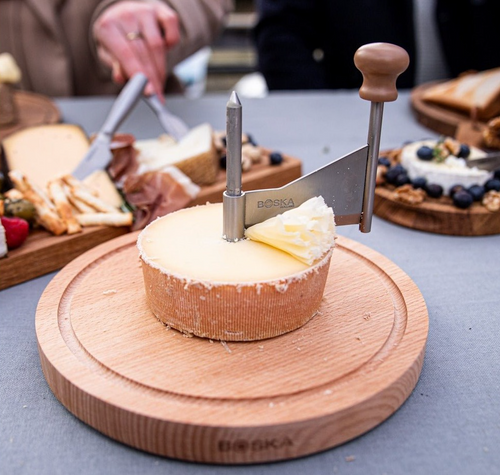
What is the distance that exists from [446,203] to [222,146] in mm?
672

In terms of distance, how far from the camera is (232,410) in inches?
27.3

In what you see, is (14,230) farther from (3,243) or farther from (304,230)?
(304,230)

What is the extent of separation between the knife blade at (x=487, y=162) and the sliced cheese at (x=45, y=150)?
1.06 metres

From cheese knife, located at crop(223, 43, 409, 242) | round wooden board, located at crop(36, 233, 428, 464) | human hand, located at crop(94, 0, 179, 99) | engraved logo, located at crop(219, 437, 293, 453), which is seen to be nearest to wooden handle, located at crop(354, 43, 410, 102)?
cheese knife, located at crop(223, 43, 409, 242)

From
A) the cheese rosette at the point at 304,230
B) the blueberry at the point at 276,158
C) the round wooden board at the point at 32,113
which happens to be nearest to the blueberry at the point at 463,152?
the blueberry at the point at 276,158

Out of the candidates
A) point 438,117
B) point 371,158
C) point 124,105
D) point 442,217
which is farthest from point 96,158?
point 438,117

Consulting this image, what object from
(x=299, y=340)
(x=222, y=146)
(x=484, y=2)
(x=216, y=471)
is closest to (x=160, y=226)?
(x=299, y=340)

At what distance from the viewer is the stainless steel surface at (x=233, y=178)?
0.82 m

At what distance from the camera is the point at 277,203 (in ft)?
2.99

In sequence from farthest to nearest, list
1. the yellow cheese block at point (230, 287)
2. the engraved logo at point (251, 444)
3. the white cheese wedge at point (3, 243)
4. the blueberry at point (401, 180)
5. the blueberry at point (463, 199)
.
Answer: the blueberry at point (401, 180) < the blueberry at point (463, 199) < the white cheese wedge at point (3, 243) < the yellow cheese block at point (230, 287) < the engraved logo at point (251, 444)

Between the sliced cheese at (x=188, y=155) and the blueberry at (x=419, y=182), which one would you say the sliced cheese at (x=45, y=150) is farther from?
the blueberry at (x=419, y=182)

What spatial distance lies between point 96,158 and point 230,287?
30.1 inches

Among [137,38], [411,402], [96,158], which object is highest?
[137,38]

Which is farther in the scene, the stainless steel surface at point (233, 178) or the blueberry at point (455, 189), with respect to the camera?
the blueberry at point (455, 189)
